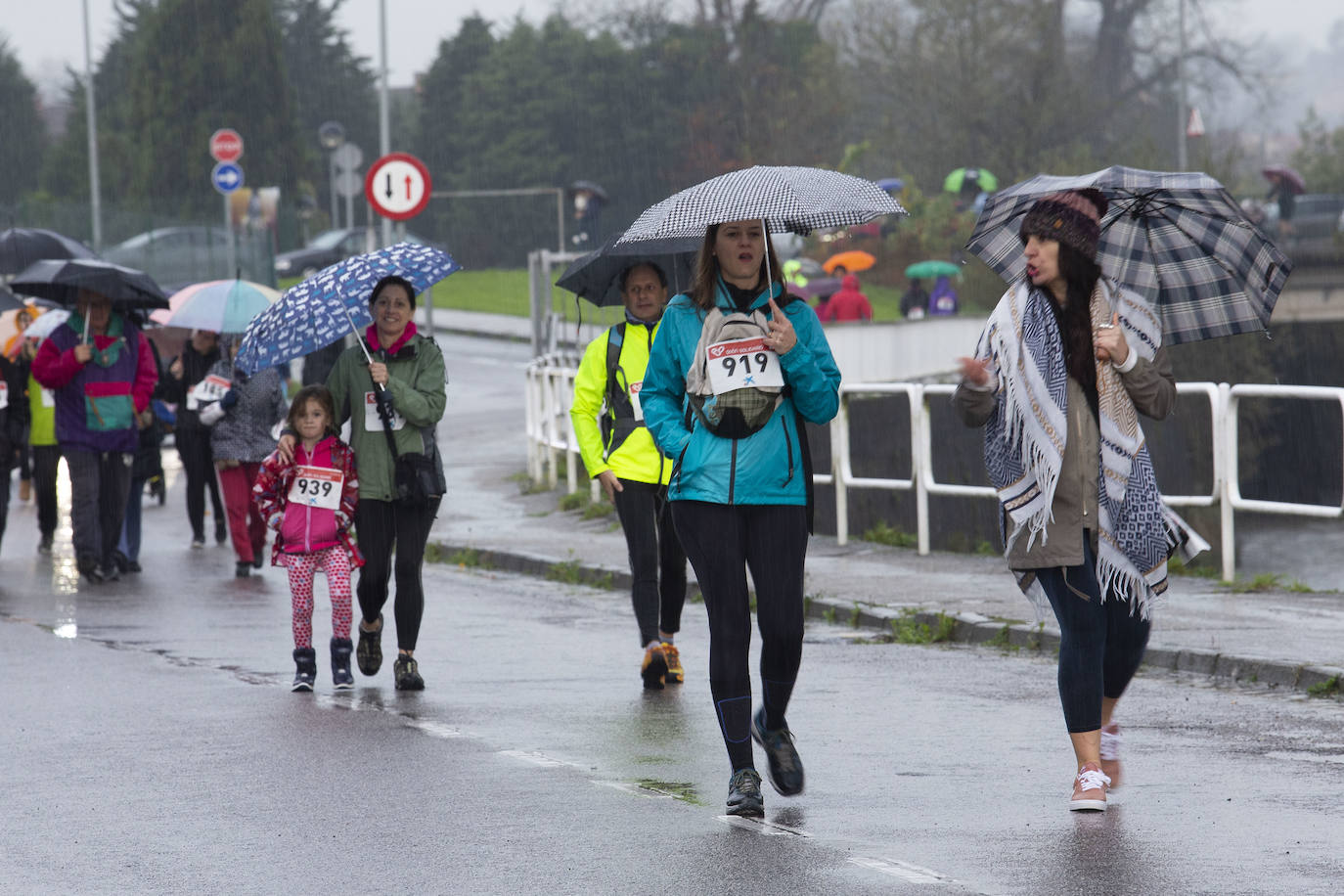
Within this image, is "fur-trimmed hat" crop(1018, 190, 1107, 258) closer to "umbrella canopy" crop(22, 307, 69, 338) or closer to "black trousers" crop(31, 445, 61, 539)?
"black trousers" crop(31, 445, 61, 539)

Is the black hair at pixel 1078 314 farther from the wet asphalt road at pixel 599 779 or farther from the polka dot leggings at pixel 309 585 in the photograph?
the polka dot leggings at pixel 309 585

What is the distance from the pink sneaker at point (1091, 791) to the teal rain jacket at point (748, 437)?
1.15 meters

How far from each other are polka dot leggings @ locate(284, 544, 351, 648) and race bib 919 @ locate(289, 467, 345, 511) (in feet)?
0.73

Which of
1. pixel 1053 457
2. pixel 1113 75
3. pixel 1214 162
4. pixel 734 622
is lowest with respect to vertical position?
pixel 734 622

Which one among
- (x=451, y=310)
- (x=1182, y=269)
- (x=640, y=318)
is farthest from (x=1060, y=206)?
(x=451, y=310)

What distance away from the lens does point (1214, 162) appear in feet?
125

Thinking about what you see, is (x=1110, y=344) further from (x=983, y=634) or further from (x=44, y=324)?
(x=44, y=324)

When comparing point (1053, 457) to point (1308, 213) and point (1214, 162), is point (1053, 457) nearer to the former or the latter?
point (1214, 162)

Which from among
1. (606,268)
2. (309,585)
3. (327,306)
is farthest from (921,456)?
(327,306)

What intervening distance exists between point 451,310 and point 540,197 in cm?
2272

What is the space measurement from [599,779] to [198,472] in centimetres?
975

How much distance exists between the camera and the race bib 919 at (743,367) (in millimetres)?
6297

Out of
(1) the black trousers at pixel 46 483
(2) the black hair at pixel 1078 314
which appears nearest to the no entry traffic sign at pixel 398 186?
(1) the black trousers at pixel 46 483

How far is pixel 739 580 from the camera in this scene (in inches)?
255
